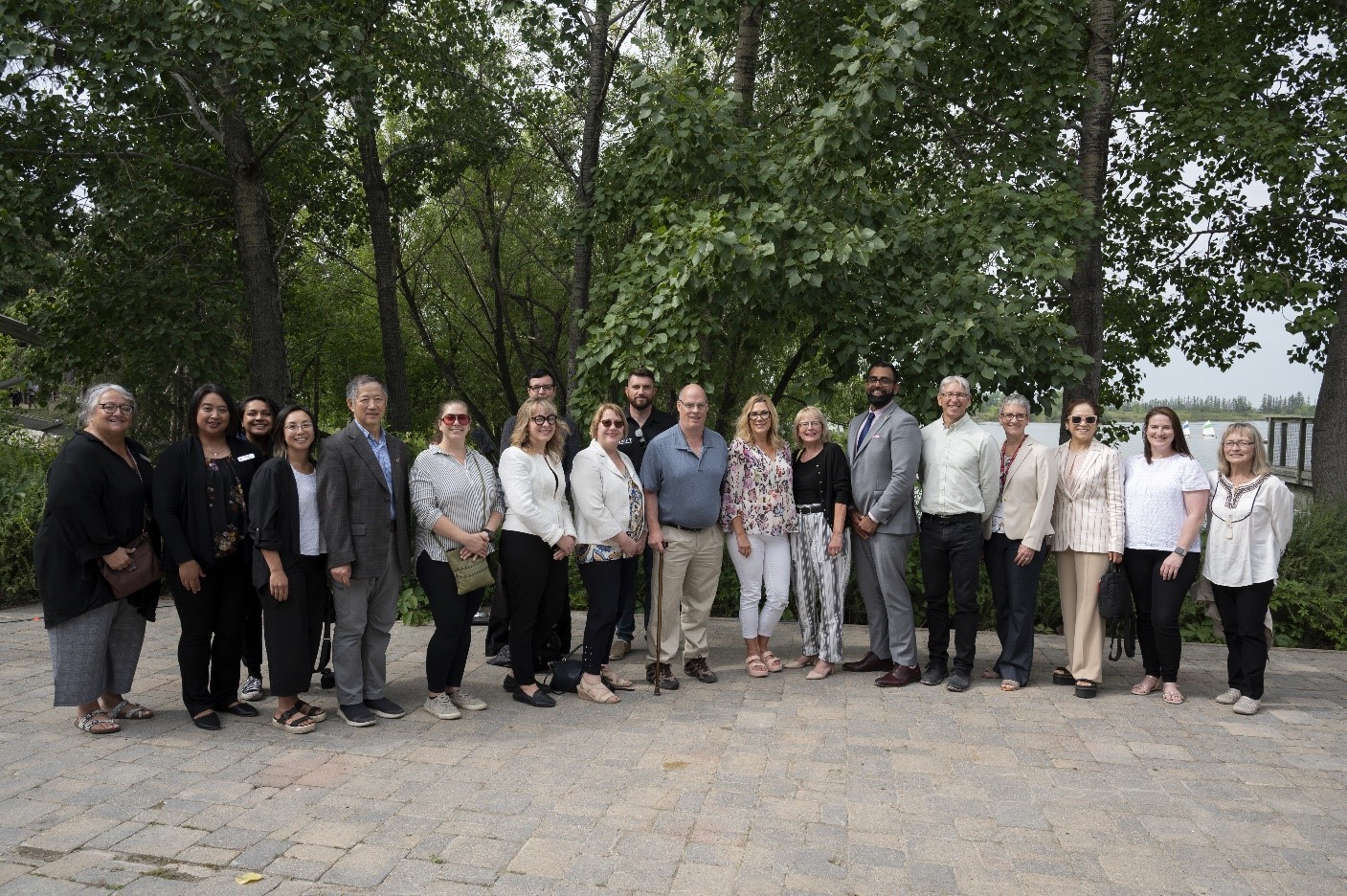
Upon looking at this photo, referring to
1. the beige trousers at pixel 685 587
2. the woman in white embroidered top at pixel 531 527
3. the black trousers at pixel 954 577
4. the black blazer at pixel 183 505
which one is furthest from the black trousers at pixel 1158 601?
the black blazer at pixel 183 505

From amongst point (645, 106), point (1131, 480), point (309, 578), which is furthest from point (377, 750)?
point (645, 106)

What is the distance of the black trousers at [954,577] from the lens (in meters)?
6.70

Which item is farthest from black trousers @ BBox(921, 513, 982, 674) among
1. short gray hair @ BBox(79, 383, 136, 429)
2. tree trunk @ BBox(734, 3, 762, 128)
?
tree trunk @ BBox(734, 3, 762, 128)

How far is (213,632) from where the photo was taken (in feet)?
19.6

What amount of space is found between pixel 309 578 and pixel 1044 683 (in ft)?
15.8

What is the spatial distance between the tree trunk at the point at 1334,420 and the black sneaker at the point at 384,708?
10.7 m

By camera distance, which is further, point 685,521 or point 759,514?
point 759,514

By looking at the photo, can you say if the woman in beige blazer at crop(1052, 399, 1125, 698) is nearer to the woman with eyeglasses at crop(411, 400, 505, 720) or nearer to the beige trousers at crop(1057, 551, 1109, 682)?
the beige trousers at crop(1057, 551, 1109, 682)

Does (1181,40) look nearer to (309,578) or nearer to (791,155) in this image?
(791,155)

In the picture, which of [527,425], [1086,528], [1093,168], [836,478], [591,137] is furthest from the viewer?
[591,137]

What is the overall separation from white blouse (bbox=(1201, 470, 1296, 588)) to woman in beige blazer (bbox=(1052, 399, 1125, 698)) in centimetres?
58

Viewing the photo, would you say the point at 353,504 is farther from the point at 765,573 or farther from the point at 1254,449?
the point at 1254,449

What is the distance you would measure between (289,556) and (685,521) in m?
2.48

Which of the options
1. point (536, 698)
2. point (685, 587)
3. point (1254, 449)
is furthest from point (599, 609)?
point (1254, 449)
